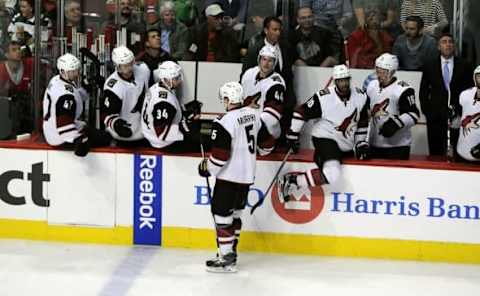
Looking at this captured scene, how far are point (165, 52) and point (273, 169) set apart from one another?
174 centimetres

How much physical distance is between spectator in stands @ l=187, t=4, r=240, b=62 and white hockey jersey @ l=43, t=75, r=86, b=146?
63.4 inches

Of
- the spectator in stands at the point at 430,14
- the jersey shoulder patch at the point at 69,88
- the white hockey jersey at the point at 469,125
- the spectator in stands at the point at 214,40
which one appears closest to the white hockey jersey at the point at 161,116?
the jersey shoulder patch at the point at 69,88

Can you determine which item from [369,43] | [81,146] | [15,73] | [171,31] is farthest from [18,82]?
[369,43]

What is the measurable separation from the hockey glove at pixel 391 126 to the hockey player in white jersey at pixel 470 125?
0.42 metres

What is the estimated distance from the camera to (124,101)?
699 centimetres

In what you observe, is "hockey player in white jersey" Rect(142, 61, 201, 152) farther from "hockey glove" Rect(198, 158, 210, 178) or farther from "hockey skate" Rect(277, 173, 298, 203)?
"hockey skate" Rect(277, 173, 298, 203)

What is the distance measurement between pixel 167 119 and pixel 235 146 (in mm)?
748

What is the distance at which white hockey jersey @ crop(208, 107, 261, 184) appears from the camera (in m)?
6.12

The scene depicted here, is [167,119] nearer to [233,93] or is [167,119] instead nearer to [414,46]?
[233,93]

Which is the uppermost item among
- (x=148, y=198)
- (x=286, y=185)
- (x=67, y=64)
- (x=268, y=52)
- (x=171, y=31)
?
(x=171, y=31)

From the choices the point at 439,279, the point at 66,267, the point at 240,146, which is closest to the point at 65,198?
the point at 66,267

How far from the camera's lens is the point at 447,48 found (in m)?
7.35

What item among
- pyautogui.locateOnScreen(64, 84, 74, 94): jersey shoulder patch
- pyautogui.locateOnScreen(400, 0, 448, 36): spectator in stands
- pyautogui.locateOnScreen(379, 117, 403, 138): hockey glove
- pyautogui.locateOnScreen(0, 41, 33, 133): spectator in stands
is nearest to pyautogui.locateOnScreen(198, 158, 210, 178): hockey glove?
pyautogui.locateOnScreen(64, 84, 74, 94): jersey shoulder patch

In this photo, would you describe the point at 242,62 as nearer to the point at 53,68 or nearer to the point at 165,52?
the point at 165,52
